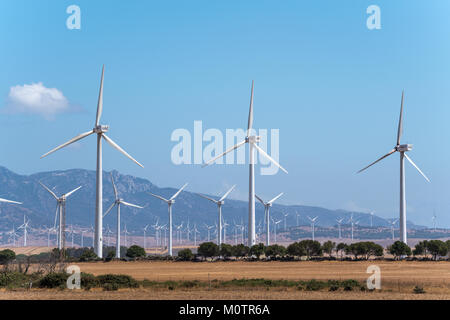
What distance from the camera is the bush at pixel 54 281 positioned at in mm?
74625

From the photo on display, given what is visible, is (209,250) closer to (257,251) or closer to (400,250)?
(257,251)

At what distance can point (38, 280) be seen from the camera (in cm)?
7800

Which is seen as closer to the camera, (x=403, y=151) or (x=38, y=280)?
(x=38, y=280)

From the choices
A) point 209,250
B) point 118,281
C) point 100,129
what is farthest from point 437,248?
point 118,281

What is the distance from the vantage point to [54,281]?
246 feet

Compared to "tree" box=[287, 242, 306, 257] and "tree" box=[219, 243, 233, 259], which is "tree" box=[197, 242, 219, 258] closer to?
"tree" box=[219, 243, 233, 259]

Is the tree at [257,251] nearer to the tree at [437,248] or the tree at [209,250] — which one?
the tree at [209,250]

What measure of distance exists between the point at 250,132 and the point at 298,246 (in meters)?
27.7

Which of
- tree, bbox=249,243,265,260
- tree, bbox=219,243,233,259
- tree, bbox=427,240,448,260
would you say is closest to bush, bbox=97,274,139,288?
tree, bbox=249,243,265,260

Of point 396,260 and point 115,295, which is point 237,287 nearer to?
point 115,295

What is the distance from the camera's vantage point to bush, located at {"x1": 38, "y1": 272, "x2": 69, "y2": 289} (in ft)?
245

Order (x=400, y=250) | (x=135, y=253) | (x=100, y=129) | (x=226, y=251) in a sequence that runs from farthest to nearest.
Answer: (x=135, y=253) < (x=226, y=251) < (x=400, y=250) < (x=100, y=129)

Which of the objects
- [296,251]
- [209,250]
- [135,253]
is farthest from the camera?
[135,253]
